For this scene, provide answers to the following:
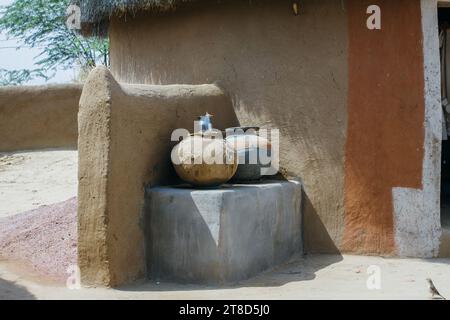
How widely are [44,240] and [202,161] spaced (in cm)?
184

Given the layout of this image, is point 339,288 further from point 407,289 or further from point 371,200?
point 371,200

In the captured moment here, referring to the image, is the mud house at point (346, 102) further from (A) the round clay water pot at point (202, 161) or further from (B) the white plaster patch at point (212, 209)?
(B) the white plaster patch at point (212, 209)

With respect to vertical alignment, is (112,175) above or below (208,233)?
above

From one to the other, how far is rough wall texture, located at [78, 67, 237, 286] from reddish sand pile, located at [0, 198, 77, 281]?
1.56 feet

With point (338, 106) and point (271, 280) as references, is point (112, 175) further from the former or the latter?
point (338, 106)

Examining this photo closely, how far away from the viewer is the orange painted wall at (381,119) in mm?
5391

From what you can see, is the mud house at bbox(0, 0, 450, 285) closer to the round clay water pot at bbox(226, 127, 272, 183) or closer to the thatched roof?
the thatched roof

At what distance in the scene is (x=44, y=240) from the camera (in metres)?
5.59

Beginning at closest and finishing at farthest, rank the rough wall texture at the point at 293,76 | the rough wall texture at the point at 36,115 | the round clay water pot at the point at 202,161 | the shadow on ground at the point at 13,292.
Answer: the shadow on ground at the point at 13,292, the round clay water pot at the point at 202,161, the rough wall texture at the point at 293,76, the rough wall texture at the point at 36,115

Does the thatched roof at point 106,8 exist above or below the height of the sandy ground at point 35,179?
above

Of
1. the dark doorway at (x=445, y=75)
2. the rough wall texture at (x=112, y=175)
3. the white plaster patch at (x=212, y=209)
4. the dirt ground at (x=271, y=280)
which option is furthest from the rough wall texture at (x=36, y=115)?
the white plaster patch at (x=212, y=209)

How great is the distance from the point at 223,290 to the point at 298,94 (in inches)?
83.8

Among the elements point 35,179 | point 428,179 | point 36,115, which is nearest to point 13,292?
point 428,179

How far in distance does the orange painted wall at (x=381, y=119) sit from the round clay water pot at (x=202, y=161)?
1.32m
